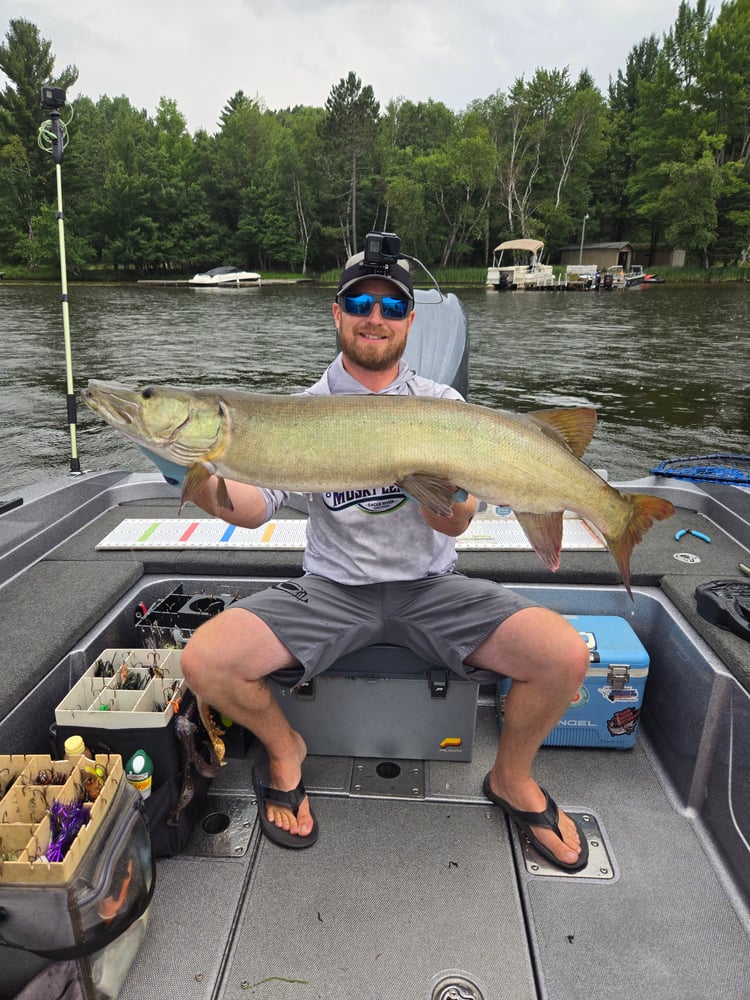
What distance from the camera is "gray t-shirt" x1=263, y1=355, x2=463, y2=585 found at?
2.26m

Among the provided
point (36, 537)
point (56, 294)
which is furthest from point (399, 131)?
point (36, 537)

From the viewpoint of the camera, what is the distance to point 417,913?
1967 millimetres

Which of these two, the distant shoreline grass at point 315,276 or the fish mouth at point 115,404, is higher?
the distant shoreline grass at point 315,276

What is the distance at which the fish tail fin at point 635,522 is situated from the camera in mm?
1907

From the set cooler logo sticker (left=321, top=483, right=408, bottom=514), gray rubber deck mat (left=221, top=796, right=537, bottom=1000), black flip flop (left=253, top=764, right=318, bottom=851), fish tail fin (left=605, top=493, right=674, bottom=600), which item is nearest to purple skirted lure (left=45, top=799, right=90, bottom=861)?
gray rubber deck mat (left=221, top=796, right=537, bottom=1000)

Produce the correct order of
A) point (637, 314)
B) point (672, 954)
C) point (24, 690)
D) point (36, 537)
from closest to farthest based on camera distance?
point (672, 954) < point (24, 690) < point (36, 537) < point (637, 314)

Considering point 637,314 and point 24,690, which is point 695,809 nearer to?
point 24,690

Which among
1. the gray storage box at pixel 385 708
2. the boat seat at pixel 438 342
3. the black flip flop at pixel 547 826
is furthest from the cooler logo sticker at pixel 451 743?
the boat seat at pixel 438 342

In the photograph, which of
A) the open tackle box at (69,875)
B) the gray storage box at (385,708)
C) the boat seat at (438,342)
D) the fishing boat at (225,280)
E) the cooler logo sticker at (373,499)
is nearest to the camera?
the open tackle box at (69,875)

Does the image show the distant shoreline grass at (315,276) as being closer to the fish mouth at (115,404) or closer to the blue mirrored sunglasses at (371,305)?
the blue mirrored sunglasses at (371,305)

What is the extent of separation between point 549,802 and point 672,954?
1.71 ft

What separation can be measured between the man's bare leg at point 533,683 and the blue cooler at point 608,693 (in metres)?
0.44

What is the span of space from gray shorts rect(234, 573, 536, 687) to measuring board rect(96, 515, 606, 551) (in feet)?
2.70

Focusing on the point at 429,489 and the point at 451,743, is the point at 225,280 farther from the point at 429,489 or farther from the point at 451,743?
the point at 429,489
